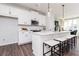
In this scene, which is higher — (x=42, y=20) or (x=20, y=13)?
(x=20, y=13)

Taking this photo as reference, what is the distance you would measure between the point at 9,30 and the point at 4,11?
134 cm

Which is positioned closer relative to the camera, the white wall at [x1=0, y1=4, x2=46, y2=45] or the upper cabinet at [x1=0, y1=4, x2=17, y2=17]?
the upper cabinet at [x1=0, y1=4, x2=17, y2=17]

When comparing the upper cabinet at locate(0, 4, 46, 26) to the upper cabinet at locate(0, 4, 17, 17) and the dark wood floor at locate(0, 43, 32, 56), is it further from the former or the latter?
the dark wood floor at locate(0, 43, 32, 56)

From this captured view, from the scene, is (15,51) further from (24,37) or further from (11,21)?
(11,21)

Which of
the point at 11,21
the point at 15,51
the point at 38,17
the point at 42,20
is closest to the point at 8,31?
the point at 11,21

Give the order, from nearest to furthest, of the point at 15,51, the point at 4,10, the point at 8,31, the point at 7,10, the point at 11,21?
the point at 15,51
the point at 4,10
the point at 7,10
the point at 8,31
the point at 11,21

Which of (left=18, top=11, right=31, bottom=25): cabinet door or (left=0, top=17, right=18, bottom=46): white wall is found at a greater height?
(left=18, top=11, right=31, bottom=25): cabinet door

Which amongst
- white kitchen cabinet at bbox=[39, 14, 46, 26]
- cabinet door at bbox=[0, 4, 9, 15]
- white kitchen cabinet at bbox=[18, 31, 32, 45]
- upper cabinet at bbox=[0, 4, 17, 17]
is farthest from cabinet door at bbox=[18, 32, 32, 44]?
white kitchen cabinet at bbox=[39, 14, 46, 26]

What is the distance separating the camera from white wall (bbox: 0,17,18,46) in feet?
15.6

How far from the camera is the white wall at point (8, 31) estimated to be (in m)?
4.77

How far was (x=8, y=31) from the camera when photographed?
5.11 m

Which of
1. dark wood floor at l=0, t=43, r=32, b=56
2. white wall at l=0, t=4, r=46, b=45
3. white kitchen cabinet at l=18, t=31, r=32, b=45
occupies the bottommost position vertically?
dark wood floor at l=0, t=43, r=32, b=56

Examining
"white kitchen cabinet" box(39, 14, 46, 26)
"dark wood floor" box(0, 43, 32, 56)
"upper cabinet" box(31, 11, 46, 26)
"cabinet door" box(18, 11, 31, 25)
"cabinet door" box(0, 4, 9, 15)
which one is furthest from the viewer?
"white kitchen cabinet" box(39, 14, 46, 26)

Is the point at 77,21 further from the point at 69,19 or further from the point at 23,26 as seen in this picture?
the point at 23,26
